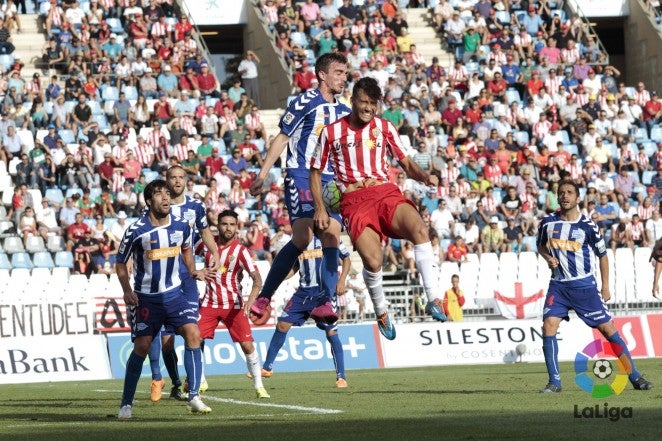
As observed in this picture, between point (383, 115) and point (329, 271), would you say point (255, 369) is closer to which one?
point (329, 271)

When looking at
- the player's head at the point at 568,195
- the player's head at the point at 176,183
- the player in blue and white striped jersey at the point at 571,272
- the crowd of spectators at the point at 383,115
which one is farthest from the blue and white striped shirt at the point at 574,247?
the crowd of spectators at the point at 383,115

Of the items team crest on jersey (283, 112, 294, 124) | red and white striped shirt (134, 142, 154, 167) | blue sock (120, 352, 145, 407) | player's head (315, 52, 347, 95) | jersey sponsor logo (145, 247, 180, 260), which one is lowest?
blue sock (120, 352, 145, 407)

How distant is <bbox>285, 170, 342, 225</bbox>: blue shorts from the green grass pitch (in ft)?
5.84

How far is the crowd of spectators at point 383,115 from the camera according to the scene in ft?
91.6

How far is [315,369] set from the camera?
23125 mm

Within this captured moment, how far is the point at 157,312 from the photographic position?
12.1 metres

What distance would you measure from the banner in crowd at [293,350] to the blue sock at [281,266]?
30.1 feet

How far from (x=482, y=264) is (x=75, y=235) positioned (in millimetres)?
8297

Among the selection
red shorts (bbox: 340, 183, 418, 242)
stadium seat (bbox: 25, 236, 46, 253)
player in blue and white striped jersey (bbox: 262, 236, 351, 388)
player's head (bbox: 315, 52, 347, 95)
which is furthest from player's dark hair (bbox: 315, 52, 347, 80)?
stadium seat (bbox: 25, 236, 46, 253)

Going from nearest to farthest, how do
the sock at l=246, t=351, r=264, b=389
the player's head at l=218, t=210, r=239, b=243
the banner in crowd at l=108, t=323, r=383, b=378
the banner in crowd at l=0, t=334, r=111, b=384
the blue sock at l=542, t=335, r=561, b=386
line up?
the blue sock at l=542, t=335, r=561, b=386 < the sock at l=246, t=351, r=264, b=389 < the player's head at l=218, t=210, r=239, b=243 < the banner in crowd at l=0, t=334, r=111, b=384 < the banner in crowd at l=108, t=323, r=383, b=378

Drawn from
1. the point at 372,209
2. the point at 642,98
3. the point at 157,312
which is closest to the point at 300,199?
the point at 372,209

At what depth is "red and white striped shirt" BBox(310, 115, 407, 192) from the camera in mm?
11625

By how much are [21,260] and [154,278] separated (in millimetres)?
14423

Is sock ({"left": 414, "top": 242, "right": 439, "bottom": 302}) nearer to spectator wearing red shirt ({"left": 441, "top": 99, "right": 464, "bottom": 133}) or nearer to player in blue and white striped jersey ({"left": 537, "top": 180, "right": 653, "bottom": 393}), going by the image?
player in blue and white striped jersey ({"left": 537, "top": 180, "right": 653, "bottom": 393})
